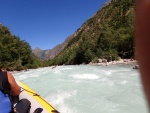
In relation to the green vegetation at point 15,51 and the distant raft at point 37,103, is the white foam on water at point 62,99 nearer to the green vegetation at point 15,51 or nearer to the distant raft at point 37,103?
the distant raft at point 37,103

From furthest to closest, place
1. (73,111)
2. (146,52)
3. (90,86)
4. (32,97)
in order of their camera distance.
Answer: (90,86)
(73,111)
(32,97)
(146,52)

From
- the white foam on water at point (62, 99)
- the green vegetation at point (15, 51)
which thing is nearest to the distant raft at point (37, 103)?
the white foam on water at point (62, 99)

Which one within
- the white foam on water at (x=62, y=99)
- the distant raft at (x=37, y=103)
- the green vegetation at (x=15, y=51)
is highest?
the green vegetation at (x=15, y=51)

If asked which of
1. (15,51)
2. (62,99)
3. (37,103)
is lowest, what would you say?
(62,99)

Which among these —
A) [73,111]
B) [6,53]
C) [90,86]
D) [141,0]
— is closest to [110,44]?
[6,53]

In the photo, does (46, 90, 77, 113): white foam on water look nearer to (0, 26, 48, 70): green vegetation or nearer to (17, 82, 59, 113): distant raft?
(17, 82, 59, 113): distant raft

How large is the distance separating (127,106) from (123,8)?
83.3 m

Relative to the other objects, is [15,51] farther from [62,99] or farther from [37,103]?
[37,103]

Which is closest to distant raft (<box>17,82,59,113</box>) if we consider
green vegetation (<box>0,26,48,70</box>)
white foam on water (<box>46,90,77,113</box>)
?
white foam on water (<box>46,90,77,113</box>)

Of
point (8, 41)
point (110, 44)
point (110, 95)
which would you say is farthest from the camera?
point (8, 41)

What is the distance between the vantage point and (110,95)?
22.6 feet

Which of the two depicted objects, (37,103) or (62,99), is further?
(62,99)

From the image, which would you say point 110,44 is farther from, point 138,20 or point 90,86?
point 138,20

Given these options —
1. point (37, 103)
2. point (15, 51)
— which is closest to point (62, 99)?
point (37, 103)
